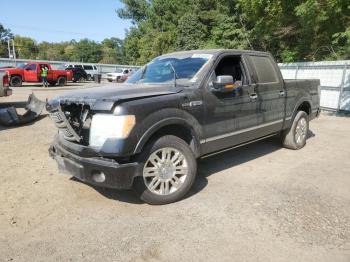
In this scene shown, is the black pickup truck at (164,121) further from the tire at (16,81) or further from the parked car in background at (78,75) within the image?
the parked car in background at (78,75)

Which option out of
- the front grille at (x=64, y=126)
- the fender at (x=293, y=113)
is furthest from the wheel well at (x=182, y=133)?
the fender at (x=293, y=113)

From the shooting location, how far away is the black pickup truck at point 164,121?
3.68 m

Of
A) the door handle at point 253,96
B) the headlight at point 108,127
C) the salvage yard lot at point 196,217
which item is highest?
the door handle at point 253,96

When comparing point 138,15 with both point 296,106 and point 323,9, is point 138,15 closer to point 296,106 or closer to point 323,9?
point 323,9

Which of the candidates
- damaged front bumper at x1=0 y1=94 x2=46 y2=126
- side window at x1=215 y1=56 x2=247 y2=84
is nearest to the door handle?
side window at x1=215 y1=56 x2=247 y2=84

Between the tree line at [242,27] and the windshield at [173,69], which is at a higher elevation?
the tree line at [242,27]

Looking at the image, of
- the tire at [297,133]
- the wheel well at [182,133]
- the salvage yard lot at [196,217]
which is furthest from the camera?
the tire at [297,133]

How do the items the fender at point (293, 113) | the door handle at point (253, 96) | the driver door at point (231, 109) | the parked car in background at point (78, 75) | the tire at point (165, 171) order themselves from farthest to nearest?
the parked car in background at point (78, 75), the fender at point (293, 113), the door handle at point (253, 96), the driver door at point (231, 109), the tire at point (165, 171)

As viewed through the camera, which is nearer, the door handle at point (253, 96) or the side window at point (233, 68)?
the side window at point (233, 68)

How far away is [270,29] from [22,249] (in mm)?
19665

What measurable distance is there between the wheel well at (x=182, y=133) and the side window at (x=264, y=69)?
1863 mm

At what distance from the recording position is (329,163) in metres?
5.86

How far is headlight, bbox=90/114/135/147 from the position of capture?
3.60 metres

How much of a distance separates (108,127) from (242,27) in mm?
27347
